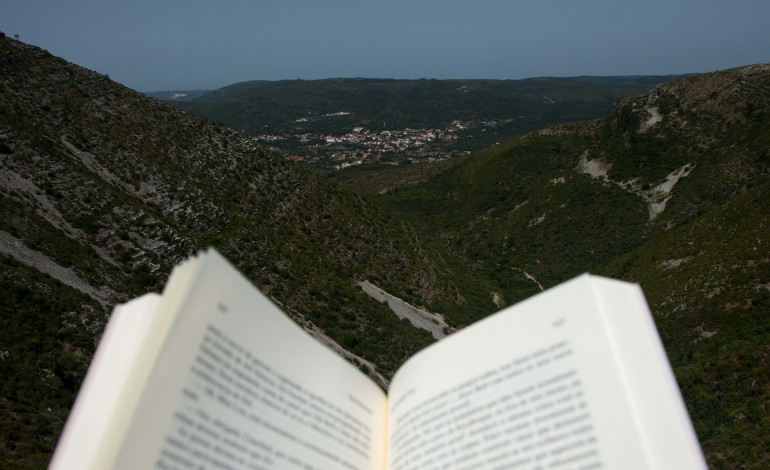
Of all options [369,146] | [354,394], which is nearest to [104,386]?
[354,394]

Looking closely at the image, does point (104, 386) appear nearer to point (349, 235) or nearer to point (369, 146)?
point (349, 235)

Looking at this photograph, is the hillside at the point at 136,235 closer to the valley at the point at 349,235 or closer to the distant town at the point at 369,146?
the valley at the point at 349,235

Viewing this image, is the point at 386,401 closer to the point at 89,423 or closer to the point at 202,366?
the point at 202,366

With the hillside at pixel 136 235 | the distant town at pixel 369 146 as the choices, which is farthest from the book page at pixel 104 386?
the distant town at pixel 369 146

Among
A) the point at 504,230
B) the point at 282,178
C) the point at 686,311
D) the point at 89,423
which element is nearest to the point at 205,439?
the point at 89,423

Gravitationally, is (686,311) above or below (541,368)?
above

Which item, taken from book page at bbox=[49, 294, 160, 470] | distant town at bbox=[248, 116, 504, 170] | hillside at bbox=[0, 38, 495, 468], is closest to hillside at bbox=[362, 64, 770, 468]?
hillside at bbox=[0, 38, 495, 468]

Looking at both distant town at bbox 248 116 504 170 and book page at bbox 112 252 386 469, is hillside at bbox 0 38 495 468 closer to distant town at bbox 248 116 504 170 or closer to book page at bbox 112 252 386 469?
book page at bbox 112 252 386 469
